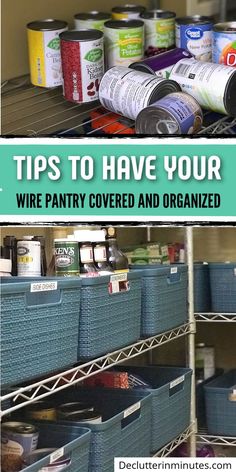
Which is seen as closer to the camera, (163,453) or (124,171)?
(124,171)

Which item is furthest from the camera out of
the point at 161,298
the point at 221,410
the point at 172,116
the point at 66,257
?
the point at 221,410

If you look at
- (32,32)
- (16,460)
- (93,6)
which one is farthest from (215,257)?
(16,460)

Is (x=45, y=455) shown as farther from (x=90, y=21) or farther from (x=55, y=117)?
(x=90, y=21)

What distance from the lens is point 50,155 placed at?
1.30 metres

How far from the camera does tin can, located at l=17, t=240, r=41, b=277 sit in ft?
5.48

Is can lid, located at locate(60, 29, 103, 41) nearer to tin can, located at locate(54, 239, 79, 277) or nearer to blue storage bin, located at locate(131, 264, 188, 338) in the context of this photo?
tin can, located at locate(54, 239, 79, 277)

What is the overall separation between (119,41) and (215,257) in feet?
3.85

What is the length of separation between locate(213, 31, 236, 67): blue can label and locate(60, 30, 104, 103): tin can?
0.24 metres

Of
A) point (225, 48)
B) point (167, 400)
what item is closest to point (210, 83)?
point (225, 48)

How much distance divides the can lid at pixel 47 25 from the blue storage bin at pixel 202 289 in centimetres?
101

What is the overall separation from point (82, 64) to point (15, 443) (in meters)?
0.76

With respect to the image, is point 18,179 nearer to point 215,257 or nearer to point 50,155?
point 50,155

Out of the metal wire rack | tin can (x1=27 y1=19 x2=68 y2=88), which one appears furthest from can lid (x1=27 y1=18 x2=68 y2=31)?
the metal wire rack

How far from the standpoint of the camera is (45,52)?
185 cm
